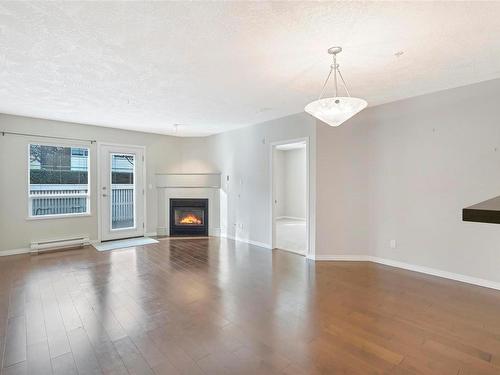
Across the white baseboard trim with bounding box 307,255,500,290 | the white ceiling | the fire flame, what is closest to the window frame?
the white ceiling

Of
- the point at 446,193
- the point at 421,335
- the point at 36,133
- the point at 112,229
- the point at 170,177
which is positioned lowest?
the point at 421,335

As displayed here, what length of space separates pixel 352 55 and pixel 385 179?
2.39 m

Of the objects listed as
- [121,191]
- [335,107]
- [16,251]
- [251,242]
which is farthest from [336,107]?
[16,251]

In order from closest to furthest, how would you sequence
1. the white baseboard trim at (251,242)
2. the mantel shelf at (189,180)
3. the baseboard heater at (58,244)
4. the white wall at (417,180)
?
the white wall at (417,180)
the baseboard heater at (58,244)
the white baseboard trim at (251,242)
the mantel shelf at (189,180)

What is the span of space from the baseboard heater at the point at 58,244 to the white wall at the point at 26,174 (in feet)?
0.43

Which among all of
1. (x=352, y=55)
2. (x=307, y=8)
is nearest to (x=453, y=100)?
(x=352, y=55)

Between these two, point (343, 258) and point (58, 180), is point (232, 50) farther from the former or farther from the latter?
point (58, 180)

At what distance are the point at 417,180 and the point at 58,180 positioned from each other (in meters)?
6.72

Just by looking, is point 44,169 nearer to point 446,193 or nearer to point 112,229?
point 112,229

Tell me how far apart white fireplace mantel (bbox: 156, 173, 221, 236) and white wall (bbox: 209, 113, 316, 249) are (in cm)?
24

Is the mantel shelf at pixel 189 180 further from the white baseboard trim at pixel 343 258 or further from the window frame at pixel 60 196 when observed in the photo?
the white baseboard trim at pixel 343 258

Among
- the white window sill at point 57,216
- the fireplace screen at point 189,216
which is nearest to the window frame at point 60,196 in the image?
the white window sill at point 57,216

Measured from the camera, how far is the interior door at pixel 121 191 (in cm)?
602

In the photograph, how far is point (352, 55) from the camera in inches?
104
